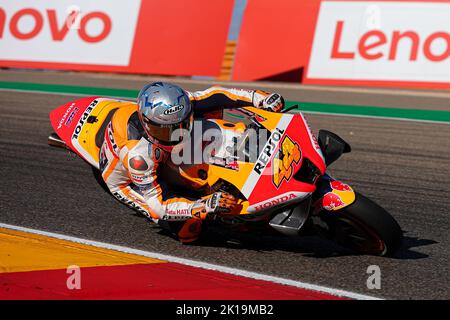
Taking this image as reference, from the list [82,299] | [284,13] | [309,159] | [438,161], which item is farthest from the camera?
[284,13]

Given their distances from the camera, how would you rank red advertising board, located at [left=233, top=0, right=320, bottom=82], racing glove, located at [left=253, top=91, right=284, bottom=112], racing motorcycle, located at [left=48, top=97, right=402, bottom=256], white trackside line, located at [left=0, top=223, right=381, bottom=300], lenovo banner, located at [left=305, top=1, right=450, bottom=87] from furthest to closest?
red advertising board, located at [left=233, top=0, right=320, bottom=82]
lenovo banner, located at [left=305, top=1, right=450, bottom=87]
racing glove, located at [left=253, top=91, right=284, bottom=112]
racing motorcycle, located at [left=48, top=97, right=402, bottom=256]
white trackside line, located at [left=0, top=223, right=381, bottom=300]

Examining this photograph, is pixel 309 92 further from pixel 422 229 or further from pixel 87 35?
pixel 422 229

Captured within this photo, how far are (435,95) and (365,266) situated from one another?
10726 millimetres

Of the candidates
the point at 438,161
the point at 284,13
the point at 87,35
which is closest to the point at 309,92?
the point at 284,13

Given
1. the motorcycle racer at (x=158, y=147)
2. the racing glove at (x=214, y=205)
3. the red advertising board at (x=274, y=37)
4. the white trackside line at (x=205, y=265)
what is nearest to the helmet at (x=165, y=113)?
the motorcycle racer at (x=158, y=147)

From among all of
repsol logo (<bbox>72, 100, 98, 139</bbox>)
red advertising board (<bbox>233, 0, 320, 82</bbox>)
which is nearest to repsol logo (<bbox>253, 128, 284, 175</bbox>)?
repsol logo (<bbox>72, 100, 98, 139</bbox>)

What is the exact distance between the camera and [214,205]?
513cm

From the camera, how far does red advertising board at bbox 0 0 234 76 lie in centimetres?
1648

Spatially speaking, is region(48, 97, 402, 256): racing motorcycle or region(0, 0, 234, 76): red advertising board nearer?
region(48, 97, 402, 256): racing motorcycle

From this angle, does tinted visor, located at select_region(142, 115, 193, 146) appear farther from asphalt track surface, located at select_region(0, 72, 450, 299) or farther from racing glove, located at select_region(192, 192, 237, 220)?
asphalt track surface, located at select_region(0, 72, 450, 299)

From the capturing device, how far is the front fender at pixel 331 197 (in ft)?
16.7

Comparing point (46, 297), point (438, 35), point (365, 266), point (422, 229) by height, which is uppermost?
point (438, 35)

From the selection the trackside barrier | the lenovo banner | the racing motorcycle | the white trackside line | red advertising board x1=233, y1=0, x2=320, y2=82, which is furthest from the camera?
red advertising board x1=233, y1=0, x2=320, y2=82

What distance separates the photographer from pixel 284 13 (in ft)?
53.3
